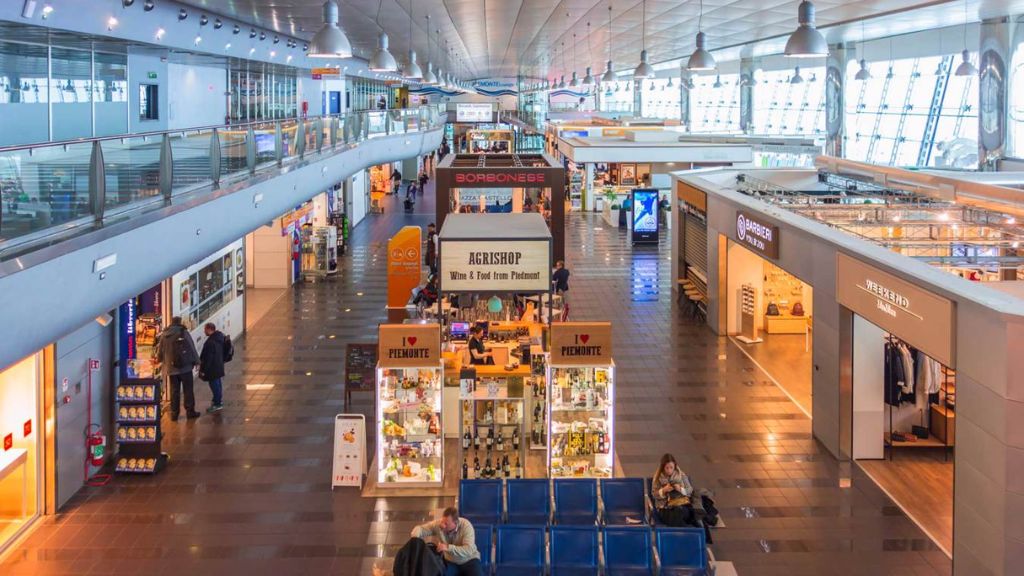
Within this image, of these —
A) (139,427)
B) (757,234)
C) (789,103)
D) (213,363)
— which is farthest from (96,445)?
(789,103)

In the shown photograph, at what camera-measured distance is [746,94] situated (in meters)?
39.5

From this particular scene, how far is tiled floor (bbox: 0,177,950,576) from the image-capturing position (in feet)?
27.7

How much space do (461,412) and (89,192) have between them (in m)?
4.37

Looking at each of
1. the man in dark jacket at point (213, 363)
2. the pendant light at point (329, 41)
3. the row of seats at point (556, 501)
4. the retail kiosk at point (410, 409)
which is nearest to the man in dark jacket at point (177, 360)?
the man in dark jacket at point (213, 363)

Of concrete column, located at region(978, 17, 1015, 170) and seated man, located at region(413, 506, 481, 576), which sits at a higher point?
concrete column, located at region(978, 17, 1015, 170)

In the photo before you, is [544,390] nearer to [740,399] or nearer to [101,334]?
[740,399]

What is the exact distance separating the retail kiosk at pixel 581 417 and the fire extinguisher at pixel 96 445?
475 cm

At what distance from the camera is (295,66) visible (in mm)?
28172

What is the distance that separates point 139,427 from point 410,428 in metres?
2.91

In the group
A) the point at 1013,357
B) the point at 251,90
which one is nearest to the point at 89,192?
the point at 1013,357

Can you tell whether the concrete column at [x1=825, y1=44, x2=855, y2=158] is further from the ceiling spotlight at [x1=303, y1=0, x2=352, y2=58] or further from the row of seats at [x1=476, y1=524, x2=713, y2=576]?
the row of seats at [x1=476, y1=524, x2=713, y2=576]

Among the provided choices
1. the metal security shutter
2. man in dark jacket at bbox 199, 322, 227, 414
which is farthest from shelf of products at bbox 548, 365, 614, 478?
the metal security shutter

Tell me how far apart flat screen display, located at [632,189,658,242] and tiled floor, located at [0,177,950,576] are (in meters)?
11.8

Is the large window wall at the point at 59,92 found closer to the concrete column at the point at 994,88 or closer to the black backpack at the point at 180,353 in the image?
the black backpack at the point at 180,353
